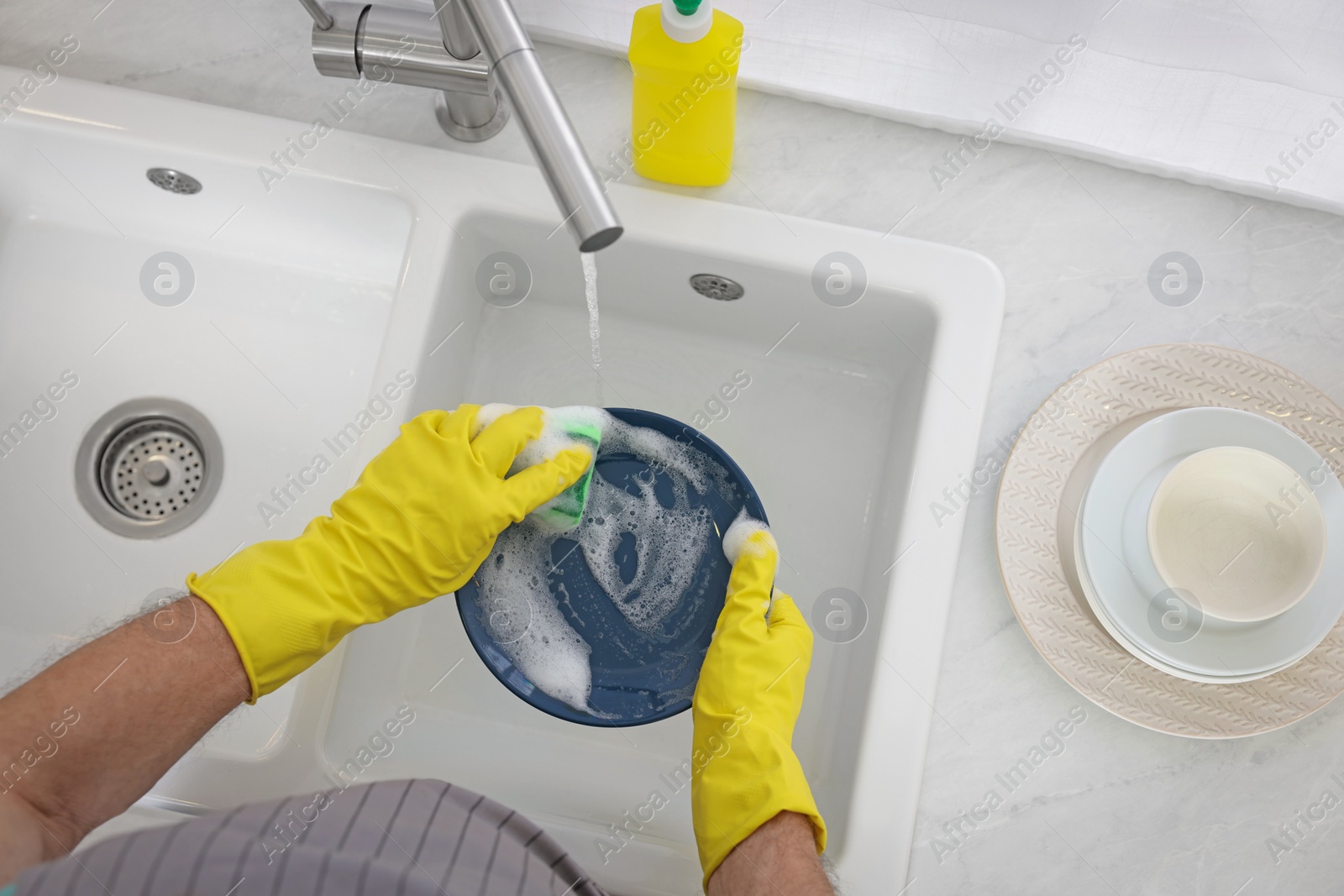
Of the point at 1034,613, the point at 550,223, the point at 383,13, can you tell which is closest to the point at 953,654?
the point at 1034,613

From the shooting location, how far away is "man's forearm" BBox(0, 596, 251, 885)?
0.59 m

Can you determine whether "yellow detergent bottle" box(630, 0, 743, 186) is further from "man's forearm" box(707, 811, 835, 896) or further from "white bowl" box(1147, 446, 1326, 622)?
"man's forearm" box(707, 811, 835, 896)

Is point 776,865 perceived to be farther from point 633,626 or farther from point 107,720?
point 107,720

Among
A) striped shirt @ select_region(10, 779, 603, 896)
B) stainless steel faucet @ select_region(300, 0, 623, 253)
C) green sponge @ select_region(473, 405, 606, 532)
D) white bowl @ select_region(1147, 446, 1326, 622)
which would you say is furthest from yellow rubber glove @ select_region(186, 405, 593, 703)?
white bowl @ select_region(1147, 446, 1326, 622)

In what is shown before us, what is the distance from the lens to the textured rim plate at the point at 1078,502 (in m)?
0.72

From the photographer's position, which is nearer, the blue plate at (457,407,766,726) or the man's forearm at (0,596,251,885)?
the man's forearm at (0,596,251,885)

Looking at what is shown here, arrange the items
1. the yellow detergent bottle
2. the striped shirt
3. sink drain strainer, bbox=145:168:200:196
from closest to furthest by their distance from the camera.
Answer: the striped shirt, the yellow detergent bottle, sink drain strainer, bbox=145:168:200:196

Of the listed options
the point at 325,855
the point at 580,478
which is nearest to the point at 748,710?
the point at 580,478

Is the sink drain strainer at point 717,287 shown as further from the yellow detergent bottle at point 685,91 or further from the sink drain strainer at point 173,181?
the sink drain strainer at point 173,181

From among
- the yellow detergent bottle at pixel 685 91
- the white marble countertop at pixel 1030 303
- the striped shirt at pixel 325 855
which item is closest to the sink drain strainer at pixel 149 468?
the white marble countertop at pixel 1030 303

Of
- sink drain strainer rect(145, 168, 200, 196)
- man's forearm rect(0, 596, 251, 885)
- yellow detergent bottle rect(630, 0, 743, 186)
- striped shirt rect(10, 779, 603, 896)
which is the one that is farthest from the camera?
sink drain strainer rect(145, 168, 200, 196)

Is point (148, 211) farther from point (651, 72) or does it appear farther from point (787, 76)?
point (787, 76)

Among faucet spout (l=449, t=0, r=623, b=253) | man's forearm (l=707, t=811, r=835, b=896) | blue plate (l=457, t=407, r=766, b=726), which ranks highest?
faucet spout (l=449, t=0, r=623, b=253)

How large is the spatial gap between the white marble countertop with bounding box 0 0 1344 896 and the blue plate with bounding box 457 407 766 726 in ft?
0.75
